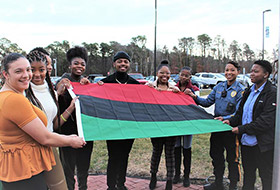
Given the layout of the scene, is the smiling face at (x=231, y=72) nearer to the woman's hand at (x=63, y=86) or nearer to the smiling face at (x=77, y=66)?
the smiling face at (x=77, y=66)

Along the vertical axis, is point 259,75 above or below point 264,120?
above

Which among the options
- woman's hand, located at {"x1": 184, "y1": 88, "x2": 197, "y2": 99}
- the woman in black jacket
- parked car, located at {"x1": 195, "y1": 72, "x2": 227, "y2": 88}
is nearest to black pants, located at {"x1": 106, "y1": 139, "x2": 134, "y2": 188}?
woman's hand, located at {"x1": 184, "y1": 88, "x2": 197, "y2": 99}

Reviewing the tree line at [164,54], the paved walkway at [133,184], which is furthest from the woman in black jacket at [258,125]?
the tree line at [164,54]

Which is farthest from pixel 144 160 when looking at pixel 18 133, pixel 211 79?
pixel 211 79

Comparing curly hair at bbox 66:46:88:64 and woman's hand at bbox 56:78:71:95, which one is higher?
curly hair at bbox 66:46:88:64

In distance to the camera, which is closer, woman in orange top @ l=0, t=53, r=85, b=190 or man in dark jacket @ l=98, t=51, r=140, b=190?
woman in orange top @ l=0, t=53, r=85, b=190

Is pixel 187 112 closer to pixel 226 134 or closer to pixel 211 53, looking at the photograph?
pixel 226 134

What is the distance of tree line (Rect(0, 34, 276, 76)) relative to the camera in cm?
5622

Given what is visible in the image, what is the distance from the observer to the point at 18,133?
177 cm

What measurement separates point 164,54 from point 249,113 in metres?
58.0

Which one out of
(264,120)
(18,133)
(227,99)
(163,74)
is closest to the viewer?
(18,133)

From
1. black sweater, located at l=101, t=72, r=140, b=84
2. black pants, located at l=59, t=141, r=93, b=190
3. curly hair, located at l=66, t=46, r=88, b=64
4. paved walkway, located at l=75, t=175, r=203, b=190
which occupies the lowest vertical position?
paved walkway, located at l=75, t=175, r=203, b=190

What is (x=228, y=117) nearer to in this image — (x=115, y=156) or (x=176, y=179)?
(x=176, y=179)

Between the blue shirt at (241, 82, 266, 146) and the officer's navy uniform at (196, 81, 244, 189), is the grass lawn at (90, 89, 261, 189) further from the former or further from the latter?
the blue shirt at (241, 82, 266, 146)
